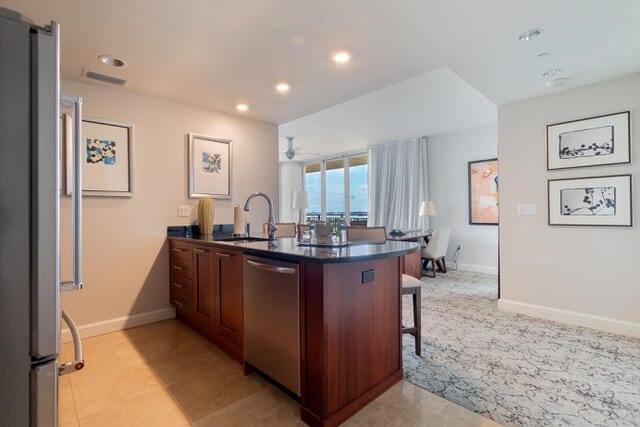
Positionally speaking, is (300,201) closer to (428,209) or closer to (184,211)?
(428,209)

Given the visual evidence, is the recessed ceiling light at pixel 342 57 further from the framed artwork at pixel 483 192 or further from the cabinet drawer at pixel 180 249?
the framed artwork at pixel 483 192

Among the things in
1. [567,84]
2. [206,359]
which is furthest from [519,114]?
[206,359]

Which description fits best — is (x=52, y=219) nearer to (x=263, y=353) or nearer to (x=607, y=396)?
(x=263, y=353)

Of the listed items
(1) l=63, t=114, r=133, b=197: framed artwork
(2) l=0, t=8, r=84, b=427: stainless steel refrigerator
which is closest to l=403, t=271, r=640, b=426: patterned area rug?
(2) l=0, t=8, r=84, b=427: stainless steel refrigerator

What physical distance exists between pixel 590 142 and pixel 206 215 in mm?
3890

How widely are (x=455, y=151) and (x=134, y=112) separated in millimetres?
5217

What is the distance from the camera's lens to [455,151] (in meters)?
5.91

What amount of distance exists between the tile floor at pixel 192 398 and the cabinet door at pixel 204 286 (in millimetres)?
262

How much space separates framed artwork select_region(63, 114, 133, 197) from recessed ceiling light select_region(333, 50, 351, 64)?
2124mm

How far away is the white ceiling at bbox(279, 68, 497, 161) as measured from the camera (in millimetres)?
3676

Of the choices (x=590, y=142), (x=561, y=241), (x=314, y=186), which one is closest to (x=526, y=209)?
(x=561, y=241)

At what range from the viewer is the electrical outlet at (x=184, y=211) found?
3.44 meters

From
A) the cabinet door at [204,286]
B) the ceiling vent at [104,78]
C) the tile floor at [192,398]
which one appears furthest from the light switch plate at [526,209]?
the ceiling vent at [104,78]

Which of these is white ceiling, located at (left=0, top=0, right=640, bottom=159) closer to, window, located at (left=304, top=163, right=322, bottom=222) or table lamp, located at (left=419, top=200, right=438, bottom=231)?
table lamp, located at (left=419, top=200, right=438, bottom=231)
